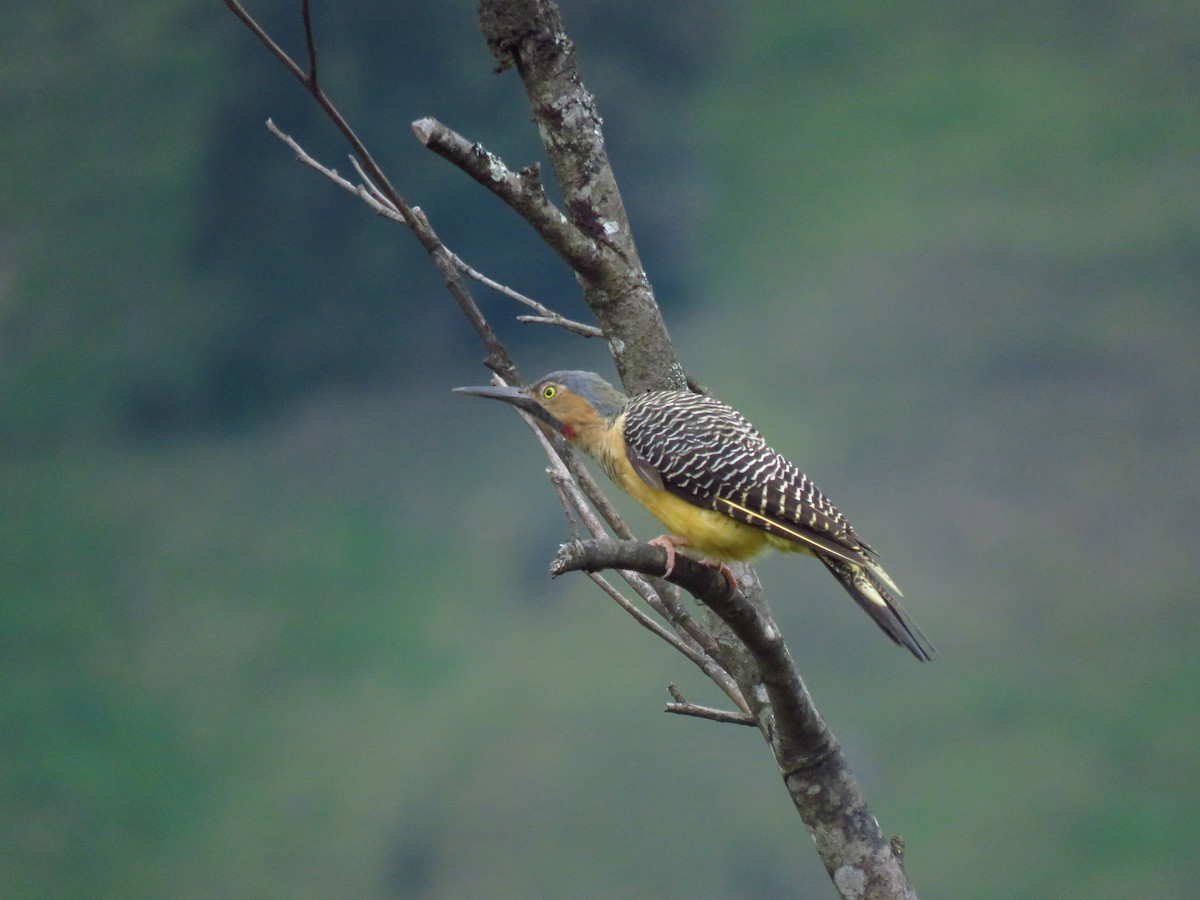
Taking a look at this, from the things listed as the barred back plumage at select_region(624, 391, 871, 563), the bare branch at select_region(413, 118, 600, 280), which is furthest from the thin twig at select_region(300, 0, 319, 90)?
the barred back plumage at select_region(624, 391, 871, 563)

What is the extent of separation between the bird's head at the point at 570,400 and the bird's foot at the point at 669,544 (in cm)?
52

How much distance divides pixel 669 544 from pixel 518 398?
0.79m

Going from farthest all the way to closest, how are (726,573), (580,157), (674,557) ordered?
(580,157)
(726,573)
(674,557)

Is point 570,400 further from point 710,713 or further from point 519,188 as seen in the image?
point 710,713

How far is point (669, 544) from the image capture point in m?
3.22

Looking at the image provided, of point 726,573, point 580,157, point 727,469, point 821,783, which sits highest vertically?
point 580,157

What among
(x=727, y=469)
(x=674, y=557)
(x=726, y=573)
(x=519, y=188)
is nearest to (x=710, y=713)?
(x=726, y=573)

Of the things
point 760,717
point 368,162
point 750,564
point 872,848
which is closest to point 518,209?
point 368,162

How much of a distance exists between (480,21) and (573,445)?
1.25 m

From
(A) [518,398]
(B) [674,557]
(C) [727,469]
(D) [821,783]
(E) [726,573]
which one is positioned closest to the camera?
(B) [674,557]

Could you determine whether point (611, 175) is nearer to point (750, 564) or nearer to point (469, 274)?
point (469, 274)

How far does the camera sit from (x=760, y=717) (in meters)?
3.33

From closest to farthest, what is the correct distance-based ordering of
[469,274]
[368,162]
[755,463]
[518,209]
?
[368,162], [518,209], [755,463], [469,274]

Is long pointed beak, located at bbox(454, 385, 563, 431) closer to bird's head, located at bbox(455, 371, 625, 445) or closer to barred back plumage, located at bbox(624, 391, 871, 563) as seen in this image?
bird's head, located at bbox(455, 371, 625, 445)
